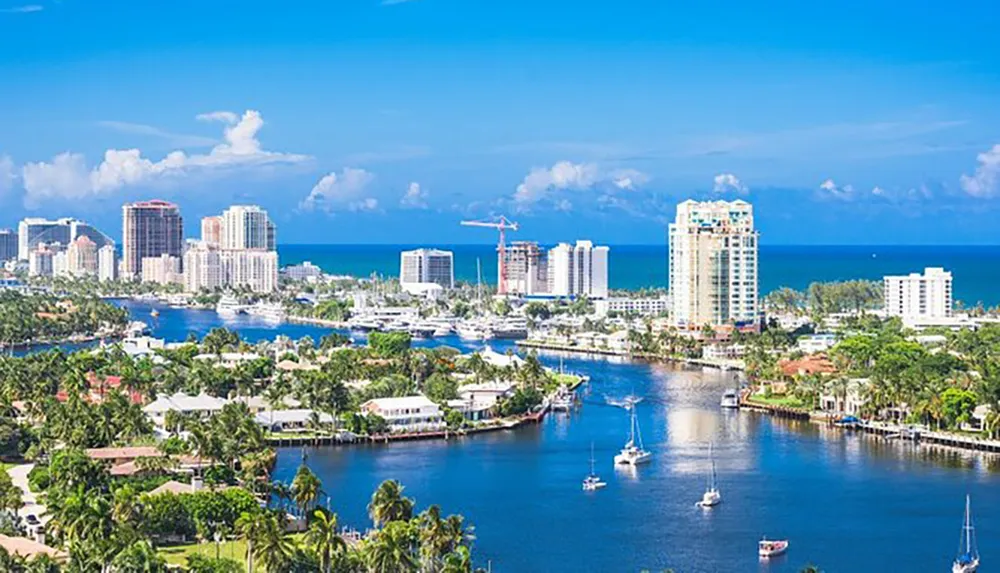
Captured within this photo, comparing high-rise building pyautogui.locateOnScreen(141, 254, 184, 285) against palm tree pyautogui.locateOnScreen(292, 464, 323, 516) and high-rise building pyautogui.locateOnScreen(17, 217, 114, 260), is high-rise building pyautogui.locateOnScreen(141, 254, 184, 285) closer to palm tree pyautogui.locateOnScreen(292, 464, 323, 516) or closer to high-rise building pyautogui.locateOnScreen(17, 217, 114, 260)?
high-rise building pyautogui.locateOnScreen(17, 217, 114, 260)

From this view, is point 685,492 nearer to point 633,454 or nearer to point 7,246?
point 633,454

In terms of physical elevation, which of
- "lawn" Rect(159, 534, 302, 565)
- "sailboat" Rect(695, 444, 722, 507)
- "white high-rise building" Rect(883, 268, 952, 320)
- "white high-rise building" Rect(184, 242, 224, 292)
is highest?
"white high-rise building" Rect(184, 242, 224, 292)

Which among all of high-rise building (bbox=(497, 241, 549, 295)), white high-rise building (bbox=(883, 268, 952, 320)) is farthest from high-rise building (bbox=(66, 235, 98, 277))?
white high-rise building (bbox=(883, 268, 952, 320))

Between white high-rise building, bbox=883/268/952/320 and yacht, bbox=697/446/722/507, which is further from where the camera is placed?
white high-rise building, bbox=883/268/952/320

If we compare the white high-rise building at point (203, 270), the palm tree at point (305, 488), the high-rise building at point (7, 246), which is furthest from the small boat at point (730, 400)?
the high-rise building at point (7, 246)

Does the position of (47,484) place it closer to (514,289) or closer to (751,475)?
(751,475)

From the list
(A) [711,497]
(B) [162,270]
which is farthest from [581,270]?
(A) [711,497]
